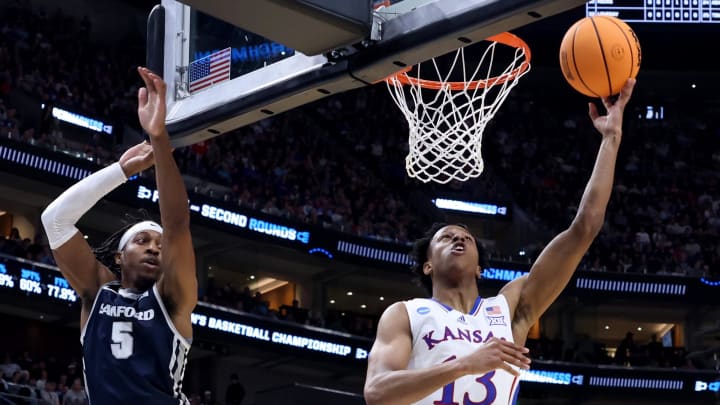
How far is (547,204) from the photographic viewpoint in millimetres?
24094

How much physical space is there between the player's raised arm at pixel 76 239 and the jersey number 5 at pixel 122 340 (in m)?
0.23

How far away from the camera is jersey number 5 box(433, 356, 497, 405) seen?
3.82 m

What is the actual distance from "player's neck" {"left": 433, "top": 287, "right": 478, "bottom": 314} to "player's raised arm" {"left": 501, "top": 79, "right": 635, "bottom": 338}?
141mm

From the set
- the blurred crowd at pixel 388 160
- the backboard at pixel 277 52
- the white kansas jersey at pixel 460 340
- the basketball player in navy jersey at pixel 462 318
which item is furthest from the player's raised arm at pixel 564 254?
the blurred crowd at pixel 388 160

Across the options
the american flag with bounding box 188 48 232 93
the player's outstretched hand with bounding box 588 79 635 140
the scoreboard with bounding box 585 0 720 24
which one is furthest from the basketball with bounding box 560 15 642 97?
the scoreboard with bounding box 585 0 720 24

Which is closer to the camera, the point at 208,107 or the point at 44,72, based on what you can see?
the point at 208,107

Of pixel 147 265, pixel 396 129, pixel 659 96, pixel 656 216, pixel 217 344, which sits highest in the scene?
pixel 659 96

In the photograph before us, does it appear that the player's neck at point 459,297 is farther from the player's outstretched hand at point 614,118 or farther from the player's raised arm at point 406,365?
the player's outstretched hand at point 614,118

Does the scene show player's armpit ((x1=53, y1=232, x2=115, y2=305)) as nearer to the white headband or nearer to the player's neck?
the white headband

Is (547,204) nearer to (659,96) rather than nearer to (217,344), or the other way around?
(659,96)

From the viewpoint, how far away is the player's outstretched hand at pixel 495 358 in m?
3.36

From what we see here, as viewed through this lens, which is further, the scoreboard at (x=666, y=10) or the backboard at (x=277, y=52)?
the scoreboard at (x=666, y=10)

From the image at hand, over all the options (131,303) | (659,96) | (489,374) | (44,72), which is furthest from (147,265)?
(659,96)

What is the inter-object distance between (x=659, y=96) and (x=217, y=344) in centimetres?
1304
